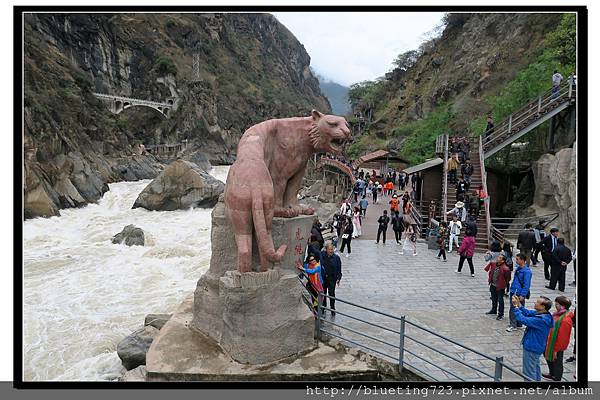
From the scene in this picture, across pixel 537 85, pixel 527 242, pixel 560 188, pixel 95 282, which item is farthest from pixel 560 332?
pixel 537 85

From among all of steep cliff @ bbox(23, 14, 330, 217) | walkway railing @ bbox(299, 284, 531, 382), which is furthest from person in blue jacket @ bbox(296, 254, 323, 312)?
steep cliff @ bbox(23, 14, 330, 217)

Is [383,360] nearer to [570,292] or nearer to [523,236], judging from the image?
[570,292]

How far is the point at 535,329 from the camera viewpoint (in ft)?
17.0

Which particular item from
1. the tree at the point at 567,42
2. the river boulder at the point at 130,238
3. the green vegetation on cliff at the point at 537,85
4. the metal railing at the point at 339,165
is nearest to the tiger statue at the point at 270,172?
the river boulder at the point at 130,238

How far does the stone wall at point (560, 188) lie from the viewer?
540 inches

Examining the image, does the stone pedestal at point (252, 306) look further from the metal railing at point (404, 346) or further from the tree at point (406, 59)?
the tree at point (406, 59)

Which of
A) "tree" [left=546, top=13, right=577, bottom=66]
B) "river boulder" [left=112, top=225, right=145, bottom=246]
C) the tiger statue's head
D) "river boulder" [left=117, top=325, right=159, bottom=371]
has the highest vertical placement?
"tree" [left=546, top=13, right=577, bottom=66]

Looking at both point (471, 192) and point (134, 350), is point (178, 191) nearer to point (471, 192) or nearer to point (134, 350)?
point (471, 192)

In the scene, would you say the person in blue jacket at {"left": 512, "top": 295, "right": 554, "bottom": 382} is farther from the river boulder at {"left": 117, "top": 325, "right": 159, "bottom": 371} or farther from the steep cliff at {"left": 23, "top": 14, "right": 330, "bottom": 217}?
the steep cliff at {"left": 23, "top": 14, "right": 330, "bottom": 217}

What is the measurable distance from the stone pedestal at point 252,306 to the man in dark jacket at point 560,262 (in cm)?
591

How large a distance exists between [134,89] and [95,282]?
193 feet

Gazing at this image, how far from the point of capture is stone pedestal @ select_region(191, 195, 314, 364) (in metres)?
5.71

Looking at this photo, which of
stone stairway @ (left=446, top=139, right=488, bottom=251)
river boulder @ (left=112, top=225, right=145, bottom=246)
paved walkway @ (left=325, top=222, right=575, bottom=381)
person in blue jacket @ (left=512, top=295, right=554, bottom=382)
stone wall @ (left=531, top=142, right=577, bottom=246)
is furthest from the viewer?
river boulder @ (left=112, top=225, right=145, bottom=246)

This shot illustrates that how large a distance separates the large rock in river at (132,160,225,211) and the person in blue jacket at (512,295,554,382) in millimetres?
20802
